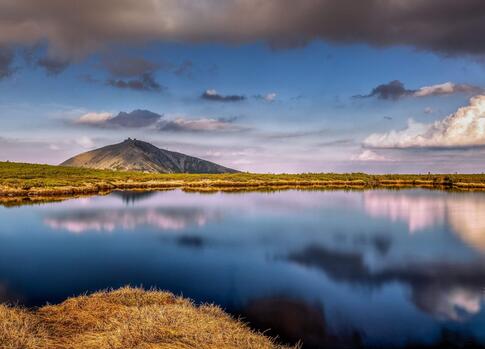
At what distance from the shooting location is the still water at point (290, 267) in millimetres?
17438

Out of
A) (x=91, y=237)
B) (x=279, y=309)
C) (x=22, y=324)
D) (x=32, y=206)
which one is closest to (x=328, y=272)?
(x=279, y=309)

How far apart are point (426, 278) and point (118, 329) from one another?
66.6 feet

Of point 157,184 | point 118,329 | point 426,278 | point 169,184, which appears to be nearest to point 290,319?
point 118,329

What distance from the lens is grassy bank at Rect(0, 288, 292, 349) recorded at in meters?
11.3

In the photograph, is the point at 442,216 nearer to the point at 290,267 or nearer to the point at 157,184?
the point at 290,267

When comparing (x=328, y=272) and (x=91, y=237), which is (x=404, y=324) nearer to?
(x=328, y=272)

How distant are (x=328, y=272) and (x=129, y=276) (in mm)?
13516

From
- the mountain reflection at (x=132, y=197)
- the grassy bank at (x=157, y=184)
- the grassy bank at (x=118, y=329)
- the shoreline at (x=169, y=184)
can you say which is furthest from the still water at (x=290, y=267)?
the grassy bank at (x=157, y=184)

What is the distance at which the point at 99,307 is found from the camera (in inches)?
613

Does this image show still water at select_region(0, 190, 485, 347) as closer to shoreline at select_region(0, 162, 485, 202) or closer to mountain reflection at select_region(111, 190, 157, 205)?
mountain reflection at select_region(111, 190, 157, 205)

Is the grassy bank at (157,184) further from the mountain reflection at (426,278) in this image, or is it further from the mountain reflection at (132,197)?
the mountain reflection at (426,278)

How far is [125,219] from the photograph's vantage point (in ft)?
171

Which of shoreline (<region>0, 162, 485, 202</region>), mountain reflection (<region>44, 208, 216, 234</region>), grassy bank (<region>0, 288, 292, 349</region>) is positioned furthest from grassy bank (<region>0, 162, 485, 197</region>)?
grassy bank (<region>0, 288, 292, 349</region>)

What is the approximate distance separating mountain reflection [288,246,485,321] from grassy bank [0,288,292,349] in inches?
443
